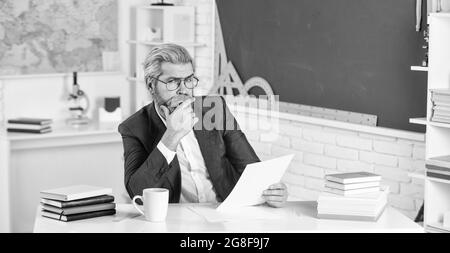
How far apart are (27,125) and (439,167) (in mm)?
2709

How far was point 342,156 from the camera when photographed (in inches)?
177

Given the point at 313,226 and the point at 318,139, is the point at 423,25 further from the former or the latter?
the point at 313,226

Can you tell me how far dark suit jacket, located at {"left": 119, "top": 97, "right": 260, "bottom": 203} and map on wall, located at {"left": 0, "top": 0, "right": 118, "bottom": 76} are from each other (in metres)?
2.39

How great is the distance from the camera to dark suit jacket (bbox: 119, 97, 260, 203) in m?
3.04

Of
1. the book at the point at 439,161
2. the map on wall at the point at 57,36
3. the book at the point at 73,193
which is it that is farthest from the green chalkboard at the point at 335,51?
the book at the point at 73,193

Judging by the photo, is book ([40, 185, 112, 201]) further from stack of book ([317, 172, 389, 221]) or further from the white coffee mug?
stack of book ([317, 172, 389, 221])

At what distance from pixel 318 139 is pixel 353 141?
29 centimetres

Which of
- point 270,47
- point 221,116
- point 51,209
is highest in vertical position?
point 270,47

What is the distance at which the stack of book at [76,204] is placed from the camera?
8.80 ft

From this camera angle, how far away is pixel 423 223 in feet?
12.7

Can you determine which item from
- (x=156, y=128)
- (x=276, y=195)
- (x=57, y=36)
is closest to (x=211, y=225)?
(x=276, y=195)

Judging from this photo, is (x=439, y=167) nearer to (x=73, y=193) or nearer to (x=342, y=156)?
(x=342, y=156)
